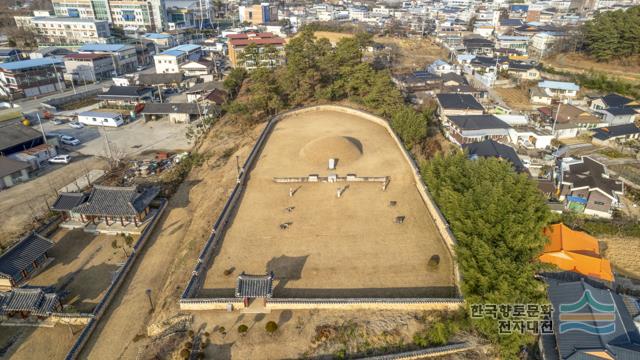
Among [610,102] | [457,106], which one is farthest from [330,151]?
[610,102]

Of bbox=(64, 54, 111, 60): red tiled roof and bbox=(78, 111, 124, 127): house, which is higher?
bbox=(64, 54, 111, 60): red tiled roof

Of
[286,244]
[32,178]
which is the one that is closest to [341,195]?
[286,244]

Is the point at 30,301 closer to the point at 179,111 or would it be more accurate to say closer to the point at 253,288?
the point at 253,288

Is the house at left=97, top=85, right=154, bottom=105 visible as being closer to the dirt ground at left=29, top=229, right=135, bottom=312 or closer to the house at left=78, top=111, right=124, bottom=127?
the house at left=78, top=111, right=124, bottom=127

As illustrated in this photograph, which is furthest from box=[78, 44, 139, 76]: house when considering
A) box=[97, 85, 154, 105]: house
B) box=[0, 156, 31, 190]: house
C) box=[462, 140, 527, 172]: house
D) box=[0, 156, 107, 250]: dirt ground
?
box=[462, 140, 527, 172]: house

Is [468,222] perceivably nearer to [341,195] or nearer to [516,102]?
[341,195]
